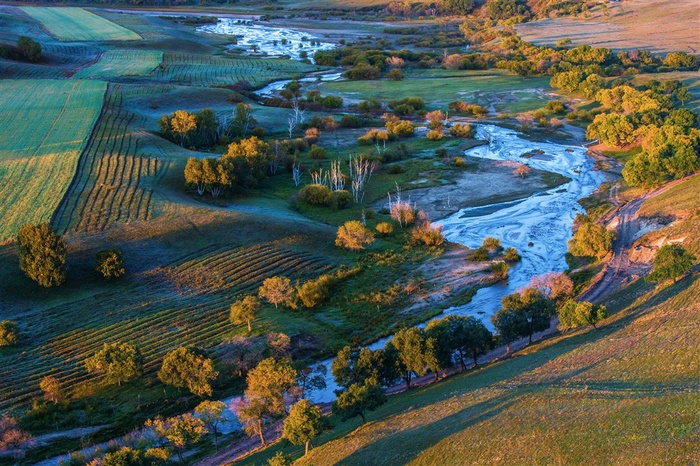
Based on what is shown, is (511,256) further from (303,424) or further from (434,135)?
(434,135)

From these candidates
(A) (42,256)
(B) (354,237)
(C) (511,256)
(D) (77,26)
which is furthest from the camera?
(D) (77,26)

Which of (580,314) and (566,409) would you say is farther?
(580,314)

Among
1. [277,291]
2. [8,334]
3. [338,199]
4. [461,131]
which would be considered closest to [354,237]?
[277,291]

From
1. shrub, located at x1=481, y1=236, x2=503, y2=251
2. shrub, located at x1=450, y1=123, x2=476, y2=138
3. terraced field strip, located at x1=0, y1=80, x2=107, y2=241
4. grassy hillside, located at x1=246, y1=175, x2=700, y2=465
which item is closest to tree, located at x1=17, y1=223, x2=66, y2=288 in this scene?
terraced field strip, located at x1=0, y1=80, x2=107, y2=241

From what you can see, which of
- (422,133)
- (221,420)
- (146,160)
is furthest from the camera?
(422,133)

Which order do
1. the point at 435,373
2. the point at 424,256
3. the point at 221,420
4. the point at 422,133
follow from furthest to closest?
the point at 422,133 < the point at 424,256 < the point at 435,373 < the point at 221,420

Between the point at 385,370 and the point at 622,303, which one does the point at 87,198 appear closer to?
the point at 385,370

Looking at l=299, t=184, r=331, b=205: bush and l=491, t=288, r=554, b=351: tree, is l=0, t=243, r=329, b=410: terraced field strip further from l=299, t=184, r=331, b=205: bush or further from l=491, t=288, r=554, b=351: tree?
l=491, t=288, r=554, b=351: tree

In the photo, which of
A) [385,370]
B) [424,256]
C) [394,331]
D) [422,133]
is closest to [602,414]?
[385,370]
